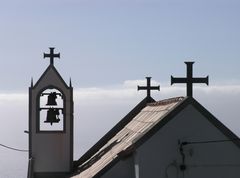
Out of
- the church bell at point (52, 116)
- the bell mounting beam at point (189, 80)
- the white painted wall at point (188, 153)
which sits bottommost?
the white painted wall at point (188, 153)

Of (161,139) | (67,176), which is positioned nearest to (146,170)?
(161,139)

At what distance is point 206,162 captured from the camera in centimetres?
1662

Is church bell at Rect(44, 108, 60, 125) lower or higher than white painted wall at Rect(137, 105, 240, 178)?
higher

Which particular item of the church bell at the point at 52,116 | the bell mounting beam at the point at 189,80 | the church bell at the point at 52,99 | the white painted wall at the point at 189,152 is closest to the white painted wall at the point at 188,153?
the white painted wall at the point at 189,152

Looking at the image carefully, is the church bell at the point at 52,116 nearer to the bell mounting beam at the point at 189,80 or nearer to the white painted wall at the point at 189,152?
the bell mounting beam at the point at 189,80

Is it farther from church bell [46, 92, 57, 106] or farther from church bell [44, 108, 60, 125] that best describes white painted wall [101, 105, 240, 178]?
church bell [44, 108, 60, 125]

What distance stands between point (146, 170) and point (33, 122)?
8.28 m

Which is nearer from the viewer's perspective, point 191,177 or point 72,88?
point 191,177

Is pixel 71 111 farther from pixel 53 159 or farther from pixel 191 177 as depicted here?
pixel 191 177

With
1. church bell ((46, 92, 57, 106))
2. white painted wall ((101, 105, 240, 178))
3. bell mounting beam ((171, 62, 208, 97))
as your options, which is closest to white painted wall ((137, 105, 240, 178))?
white painted wall ((101, 105, 240, 178))

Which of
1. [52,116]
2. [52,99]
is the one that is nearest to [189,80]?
[52,99]

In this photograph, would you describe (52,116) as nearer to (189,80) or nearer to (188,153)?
(189,80)

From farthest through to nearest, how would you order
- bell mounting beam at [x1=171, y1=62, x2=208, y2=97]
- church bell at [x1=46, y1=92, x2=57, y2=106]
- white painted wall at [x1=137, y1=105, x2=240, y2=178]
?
church bell at [x1=46, y1=92, x2=57, y2=106], bell mounting beam at [x1=171, y1=62, x2=208, y2=97], white painted wall at [x1=137, y1=105, x2=240, y2=178]

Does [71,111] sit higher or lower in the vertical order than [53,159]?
higher
